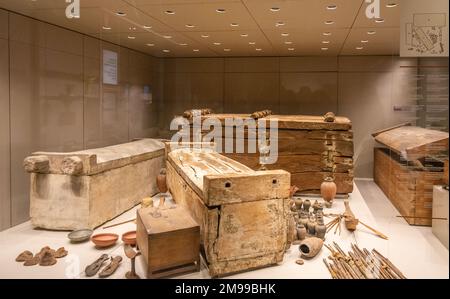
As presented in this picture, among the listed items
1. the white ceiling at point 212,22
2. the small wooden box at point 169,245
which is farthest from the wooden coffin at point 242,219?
the white ceiling at point 212,22

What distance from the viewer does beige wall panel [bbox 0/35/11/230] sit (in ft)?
13.4

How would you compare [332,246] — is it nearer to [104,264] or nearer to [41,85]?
[104,264]

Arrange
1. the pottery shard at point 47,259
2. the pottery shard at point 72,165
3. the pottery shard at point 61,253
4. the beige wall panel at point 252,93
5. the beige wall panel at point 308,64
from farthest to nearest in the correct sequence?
1. the beige wall panel at point 308,64
2. the beige wall panel at point 252,93
3. the pottery shard at point 72,165
4. the pottery shard at point 61,253
5. the pottery shard at point 47,259

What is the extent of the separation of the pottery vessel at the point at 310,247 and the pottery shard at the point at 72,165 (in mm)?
2359

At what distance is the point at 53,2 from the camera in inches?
146

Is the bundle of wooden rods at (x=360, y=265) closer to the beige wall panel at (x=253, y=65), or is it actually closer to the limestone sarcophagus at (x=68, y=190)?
the limestone sarcophagus at (x=68, y=190)

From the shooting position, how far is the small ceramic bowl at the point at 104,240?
3396 millimetres

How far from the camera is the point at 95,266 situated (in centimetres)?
296

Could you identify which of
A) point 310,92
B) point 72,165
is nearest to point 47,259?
point 72,165

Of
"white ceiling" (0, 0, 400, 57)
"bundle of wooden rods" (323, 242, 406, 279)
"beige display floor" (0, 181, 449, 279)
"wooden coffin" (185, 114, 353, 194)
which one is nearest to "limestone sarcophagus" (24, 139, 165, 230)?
"beige display floor" (0, 181, 449, 279)

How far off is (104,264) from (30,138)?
2206mm

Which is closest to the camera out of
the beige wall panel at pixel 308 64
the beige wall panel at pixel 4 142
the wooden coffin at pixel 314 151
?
the beige wall panel at pixel 4 142
